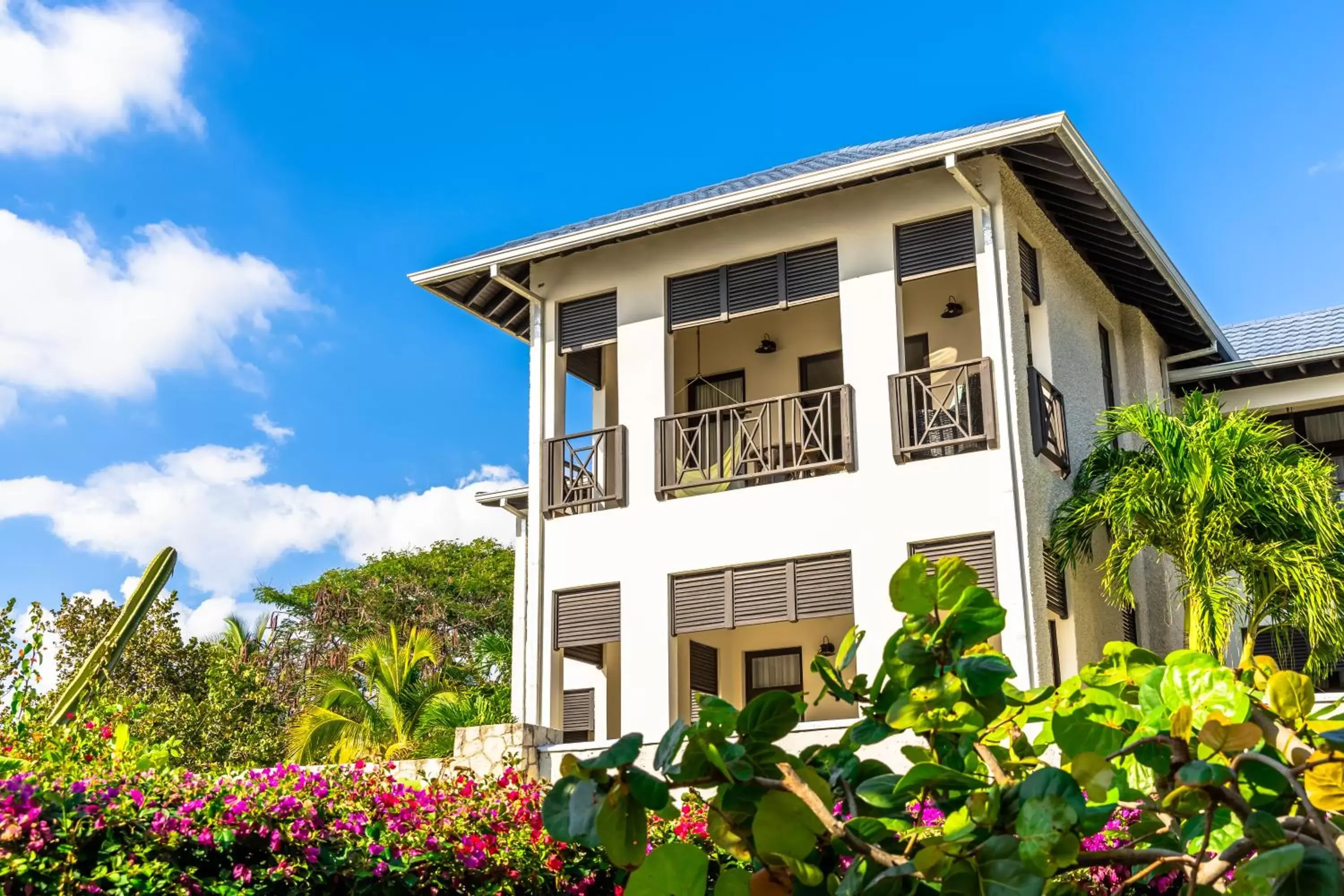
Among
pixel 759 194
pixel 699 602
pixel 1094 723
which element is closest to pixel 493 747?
pixel 699 602

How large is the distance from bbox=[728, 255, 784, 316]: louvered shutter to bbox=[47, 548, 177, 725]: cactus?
5507 millimetres

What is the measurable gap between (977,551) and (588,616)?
368 centimetres

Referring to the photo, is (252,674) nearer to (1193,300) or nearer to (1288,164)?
(1193,300)

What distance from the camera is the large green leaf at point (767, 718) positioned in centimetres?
196

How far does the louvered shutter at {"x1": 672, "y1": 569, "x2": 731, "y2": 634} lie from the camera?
12.3 m

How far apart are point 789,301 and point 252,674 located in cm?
1391

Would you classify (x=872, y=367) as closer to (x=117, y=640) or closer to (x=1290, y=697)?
(x=117, y=640)

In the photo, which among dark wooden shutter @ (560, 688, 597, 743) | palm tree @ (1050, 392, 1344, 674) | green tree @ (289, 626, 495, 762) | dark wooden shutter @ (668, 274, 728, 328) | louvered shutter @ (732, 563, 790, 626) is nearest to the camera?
palm tree @ (1050, 392, 1344, 674)

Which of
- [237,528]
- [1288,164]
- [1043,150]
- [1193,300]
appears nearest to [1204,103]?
[1288,164]

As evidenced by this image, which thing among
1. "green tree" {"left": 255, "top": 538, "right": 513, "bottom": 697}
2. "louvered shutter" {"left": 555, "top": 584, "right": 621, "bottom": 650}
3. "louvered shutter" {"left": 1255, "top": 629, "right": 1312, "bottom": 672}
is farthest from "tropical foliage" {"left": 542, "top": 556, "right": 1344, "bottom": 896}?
"green tree" {"left": 255, "top": 538, "right": 513, "bottom": 697}

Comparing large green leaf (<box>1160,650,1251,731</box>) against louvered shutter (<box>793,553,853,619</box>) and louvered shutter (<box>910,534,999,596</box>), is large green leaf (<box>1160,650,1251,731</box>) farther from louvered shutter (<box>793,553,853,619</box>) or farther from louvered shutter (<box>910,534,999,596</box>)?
louvered shutter (<box>793,553,853,619</box>)

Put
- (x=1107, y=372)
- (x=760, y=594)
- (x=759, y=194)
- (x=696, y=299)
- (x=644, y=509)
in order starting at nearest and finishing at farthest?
(x=759, y=194) < (x=760, y=594) < (x=644, y=509) < (x=696, y=299) < (x=1107, y=372)

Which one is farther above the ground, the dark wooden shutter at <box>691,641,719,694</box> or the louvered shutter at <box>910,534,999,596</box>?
the louvered shutter at <box>910,534,999,596</box>

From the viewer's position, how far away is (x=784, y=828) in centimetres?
188
